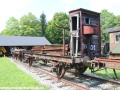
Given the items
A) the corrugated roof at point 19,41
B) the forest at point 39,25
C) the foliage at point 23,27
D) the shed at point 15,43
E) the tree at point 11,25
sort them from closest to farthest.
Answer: the shed at point 15,43
the corrugated roof at point 19,41
the forest at point 39,25
the foliage at point 23,27
the tree at point 11,25

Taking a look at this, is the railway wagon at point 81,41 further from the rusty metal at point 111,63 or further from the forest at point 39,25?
the forest at point 39,25

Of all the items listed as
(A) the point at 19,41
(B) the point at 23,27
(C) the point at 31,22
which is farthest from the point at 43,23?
(A) the point at 19,41

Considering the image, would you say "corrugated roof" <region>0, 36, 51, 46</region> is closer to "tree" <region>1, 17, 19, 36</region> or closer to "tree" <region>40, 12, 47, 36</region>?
"tree" <region>40, 12, 47, 36</region>

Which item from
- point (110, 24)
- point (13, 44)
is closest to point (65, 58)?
point (13, 44)

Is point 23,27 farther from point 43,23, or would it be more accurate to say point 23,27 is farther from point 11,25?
point 43,23

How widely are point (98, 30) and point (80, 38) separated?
115 centimetres

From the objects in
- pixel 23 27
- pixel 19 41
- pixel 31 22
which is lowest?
pixel 19 41

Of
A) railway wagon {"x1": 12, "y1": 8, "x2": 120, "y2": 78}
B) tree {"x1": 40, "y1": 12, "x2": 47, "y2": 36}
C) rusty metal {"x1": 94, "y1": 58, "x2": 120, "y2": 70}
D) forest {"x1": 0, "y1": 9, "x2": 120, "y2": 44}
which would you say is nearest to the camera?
rusty metal {"x1": 94, "y1": 58, "x2": 120, "y2": 70}

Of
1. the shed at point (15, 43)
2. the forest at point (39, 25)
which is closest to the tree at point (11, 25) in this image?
the forest at point (39, 25)

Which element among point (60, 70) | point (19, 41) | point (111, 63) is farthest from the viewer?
point (19, 41)

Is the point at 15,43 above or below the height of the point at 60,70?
above

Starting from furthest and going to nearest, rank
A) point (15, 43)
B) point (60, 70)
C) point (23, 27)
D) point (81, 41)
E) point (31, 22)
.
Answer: point (31, 22)
point (23, 27)
point (15, 43)
point (60, 70)
point (81, 41)

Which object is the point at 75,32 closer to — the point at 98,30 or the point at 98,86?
the point at 98,30

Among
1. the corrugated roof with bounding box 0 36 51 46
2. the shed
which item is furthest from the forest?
the shed
